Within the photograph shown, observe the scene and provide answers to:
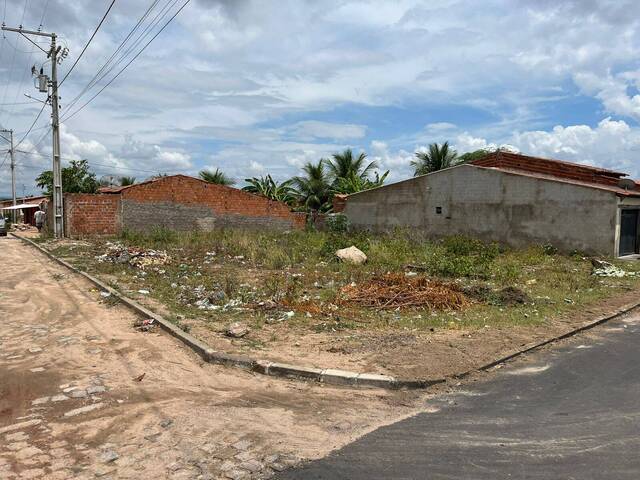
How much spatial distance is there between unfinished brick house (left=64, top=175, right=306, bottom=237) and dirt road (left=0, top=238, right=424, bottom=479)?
2099 centimetres

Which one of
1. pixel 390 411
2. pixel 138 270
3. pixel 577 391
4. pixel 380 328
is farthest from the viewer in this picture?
pixel 138 270

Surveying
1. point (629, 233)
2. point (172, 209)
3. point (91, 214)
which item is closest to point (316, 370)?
point (629, 233)

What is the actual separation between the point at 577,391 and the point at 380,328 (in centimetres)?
316

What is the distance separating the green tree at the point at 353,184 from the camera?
118ft

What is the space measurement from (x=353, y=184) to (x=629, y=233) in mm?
18929

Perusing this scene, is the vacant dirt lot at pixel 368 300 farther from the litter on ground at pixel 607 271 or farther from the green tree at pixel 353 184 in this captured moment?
the green tree at pixel 353 184

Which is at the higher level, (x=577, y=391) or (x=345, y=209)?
Result: (x=345, y=209)

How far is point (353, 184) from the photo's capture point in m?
36.0

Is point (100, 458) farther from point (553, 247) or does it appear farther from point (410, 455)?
point (553, 247)

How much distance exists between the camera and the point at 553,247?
66.4 feet

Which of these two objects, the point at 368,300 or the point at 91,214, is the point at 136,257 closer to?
the point at 368,300

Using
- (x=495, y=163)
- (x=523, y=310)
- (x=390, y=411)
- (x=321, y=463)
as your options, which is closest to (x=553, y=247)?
(x=495, y=163)

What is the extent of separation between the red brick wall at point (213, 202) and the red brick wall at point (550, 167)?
13.3m

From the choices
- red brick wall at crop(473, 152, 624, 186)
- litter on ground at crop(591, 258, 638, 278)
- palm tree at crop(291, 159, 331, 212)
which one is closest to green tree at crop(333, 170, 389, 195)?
palm tree at crop(291, 159, 331, 212)
